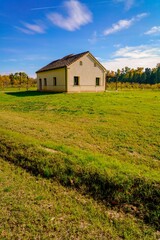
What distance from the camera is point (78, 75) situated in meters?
23.3

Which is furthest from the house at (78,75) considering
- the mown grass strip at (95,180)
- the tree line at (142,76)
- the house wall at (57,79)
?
the tree line at (142,76)

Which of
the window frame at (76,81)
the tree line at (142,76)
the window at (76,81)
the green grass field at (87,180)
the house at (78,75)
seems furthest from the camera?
the tree line at (142,76)

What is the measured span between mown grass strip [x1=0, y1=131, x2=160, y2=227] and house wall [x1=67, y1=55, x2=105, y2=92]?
60.4 ft

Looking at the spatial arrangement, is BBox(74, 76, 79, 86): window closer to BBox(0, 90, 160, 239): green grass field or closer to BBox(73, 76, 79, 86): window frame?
BBox(73, 76, 79, 86): window frame

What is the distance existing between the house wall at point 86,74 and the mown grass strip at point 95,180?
18.4m

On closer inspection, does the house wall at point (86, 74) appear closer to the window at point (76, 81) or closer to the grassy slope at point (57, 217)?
the window at point (76, 81)

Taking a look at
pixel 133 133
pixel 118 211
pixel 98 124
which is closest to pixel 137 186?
pixel 118 211

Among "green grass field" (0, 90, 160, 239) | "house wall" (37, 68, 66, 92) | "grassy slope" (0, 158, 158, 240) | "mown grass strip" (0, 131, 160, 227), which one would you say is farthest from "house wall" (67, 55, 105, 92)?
"grassy slope" (0, 158, 158, 240)

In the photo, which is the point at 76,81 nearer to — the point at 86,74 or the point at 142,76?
the point at 86,74

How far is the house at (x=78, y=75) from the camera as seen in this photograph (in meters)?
22.6

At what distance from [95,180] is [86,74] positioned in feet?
70.8

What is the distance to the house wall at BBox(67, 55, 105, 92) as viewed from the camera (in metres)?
22.7

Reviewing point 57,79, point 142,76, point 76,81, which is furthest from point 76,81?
point 142,76

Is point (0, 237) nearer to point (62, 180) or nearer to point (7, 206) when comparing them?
point (7, 206)
